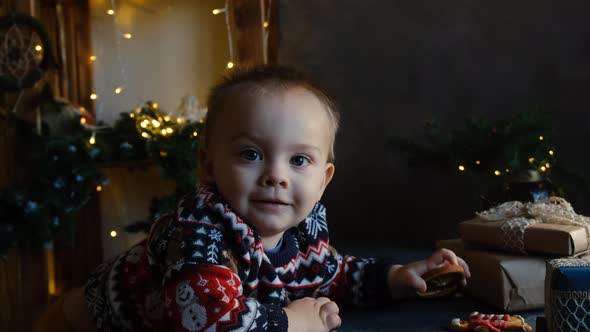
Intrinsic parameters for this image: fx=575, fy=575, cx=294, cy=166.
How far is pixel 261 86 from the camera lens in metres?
0.87

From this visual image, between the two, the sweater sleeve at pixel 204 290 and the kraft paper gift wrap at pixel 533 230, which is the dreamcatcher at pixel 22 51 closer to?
the sweater sleeve at pixel 204 290

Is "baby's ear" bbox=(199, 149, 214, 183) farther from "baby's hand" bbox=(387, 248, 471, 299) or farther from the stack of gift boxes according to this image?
the stack of gift boxes

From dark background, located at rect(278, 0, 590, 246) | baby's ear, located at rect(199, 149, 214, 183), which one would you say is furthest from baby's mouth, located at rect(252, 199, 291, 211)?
dark background, located at rect(278, 0, 590, 246)

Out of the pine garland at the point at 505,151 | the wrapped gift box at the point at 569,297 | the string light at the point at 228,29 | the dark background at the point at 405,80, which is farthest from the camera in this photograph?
the string light at the point at 228,29

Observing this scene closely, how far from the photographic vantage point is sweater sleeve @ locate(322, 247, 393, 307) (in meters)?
1.01

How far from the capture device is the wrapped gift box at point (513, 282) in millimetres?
936

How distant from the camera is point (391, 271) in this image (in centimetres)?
102

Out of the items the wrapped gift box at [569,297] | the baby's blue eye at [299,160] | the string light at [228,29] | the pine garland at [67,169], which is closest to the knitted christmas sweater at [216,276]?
the baby's blue eye at [299,160]

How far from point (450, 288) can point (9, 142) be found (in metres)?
1.71

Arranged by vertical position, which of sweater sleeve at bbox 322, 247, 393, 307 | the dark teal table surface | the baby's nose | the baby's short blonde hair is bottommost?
the dark teal table surface

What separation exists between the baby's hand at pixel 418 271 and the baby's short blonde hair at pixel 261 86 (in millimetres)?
240

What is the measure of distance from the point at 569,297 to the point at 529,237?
0.88 ft

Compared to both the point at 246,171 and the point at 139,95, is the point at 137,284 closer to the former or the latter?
the point at 246,171

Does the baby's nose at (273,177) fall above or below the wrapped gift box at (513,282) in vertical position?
above
